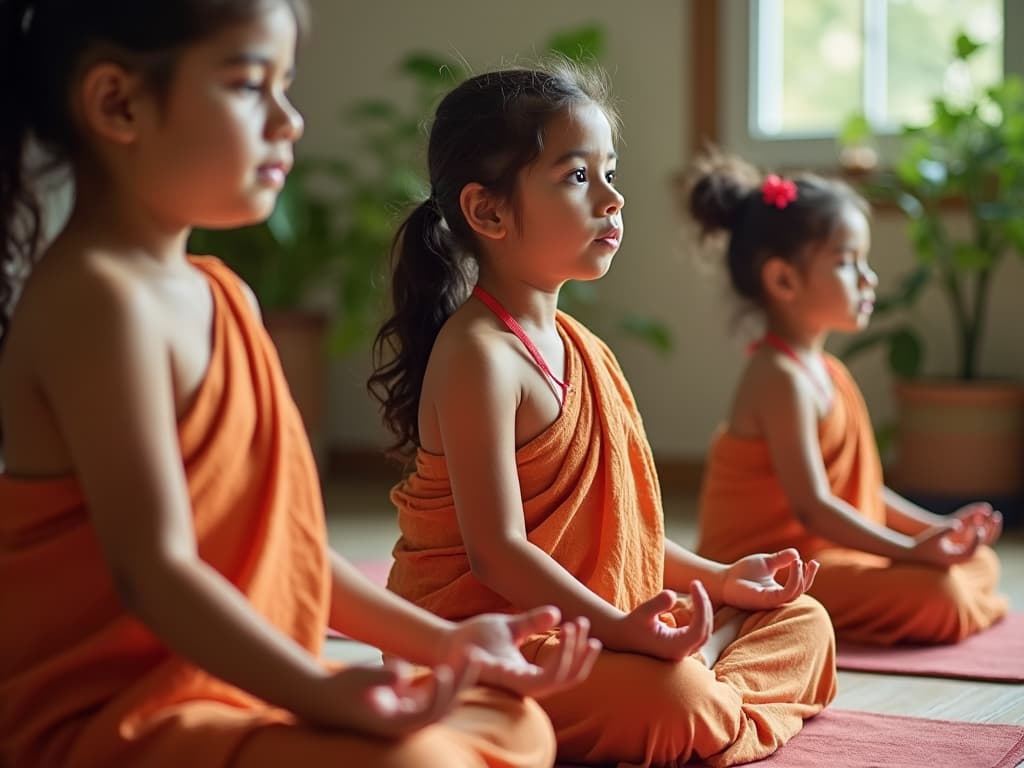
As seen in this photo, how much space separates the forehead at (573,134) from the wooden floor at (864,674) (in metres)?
0.80

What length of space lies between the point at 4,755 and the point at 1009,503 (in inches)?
112

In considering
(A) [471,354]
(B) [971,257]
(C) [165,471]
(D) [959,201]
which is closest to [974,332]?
(B) [971,257]

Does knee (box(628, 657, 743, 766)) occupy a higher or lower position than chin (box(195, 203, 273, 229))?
lower

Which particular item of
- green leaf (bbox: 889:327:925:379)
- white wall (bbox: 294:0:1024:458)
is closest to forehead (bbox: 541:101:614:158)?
green leaf (bbox: 889:327:925:379)

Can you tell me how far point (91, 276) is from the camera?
118 centimetres

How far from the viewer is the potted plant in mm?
3539

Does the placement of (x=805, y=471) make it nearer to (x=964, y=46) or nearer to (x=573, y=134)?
(x=573, y=134)

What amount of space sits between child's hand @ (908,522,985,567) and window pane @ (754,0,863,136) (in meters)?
1.94

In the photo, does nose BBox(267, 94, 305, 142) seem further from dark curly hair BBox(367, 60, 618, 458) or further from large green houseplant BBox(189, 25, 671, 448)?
large green houseplant BBox(189, 25, 671, 448)

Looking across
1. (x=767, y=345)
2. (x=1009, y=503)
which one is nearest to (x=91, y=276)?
(x=767, y=345)

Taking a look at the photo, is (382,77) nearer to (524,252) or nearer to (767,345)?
(767,345)

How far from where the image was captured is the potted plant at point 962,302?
3.54 metres

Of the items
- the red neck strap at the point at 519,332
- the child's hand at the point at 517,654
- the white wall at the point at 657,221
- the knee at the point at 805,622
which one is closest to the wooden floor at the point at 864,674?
the knee at the point at 805,622

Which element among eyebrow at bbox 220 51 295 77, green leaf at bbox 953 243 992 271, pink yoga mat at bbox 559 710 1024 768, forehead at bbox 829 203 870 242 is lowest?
pink yoga mat at bbox 559 710 1024 768
